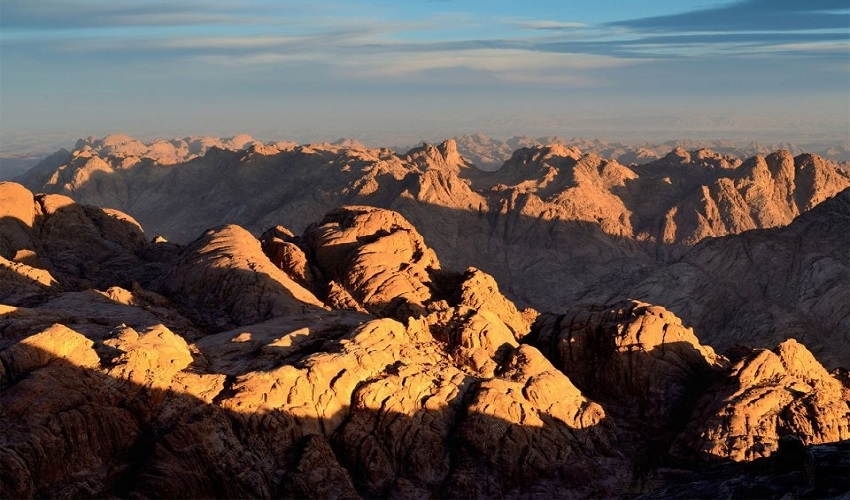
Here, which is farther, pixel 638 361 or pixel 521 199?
pixel 521 199

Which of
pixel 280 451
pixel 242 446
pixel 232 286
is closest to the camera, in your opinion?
pixel 242 446

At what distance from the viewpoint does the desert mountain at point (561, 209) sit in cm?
8512

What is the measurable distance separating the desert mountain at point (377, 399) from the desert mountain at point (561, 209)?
124 feet

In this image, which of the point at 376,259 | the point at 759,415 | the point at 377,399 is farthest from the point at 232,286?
the point at 759,415

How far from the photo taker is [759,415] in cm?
3469

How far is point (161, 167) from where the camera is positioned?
16925 centimetres

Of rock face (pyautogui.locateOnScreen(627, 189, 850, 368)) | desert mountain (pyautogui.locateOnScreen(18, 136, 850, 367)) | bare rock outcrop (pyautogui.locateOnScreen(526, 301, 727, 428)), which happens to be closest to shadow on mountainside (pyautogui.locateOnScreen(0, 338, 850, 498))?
bare rock outcrop (pyautogui.locateOnScreen(526, 301, 727, 428))

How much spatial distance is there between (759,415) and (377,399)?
13726 mm

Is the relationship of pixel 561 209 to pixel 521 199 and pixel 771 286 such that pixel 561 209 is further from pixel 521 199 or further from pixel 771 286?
pixel 771 286

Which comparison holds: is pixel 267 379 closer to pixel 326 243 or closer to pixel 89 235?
pixel 326 243

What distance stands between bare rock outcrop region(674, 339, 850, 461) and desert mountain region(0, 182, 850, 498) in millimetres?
70

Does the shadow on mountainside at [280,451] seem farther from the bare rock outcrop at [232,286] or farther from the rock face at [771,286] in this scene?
the rock face at [771,286]

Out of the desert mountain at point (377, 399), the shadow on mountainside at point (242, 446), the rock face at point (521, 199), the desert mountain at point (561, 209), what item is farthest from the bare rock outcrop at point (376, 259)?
the rock face at point (521, 199)

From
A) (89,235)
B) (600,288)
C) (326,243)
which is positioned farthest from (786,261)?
(89,235)
